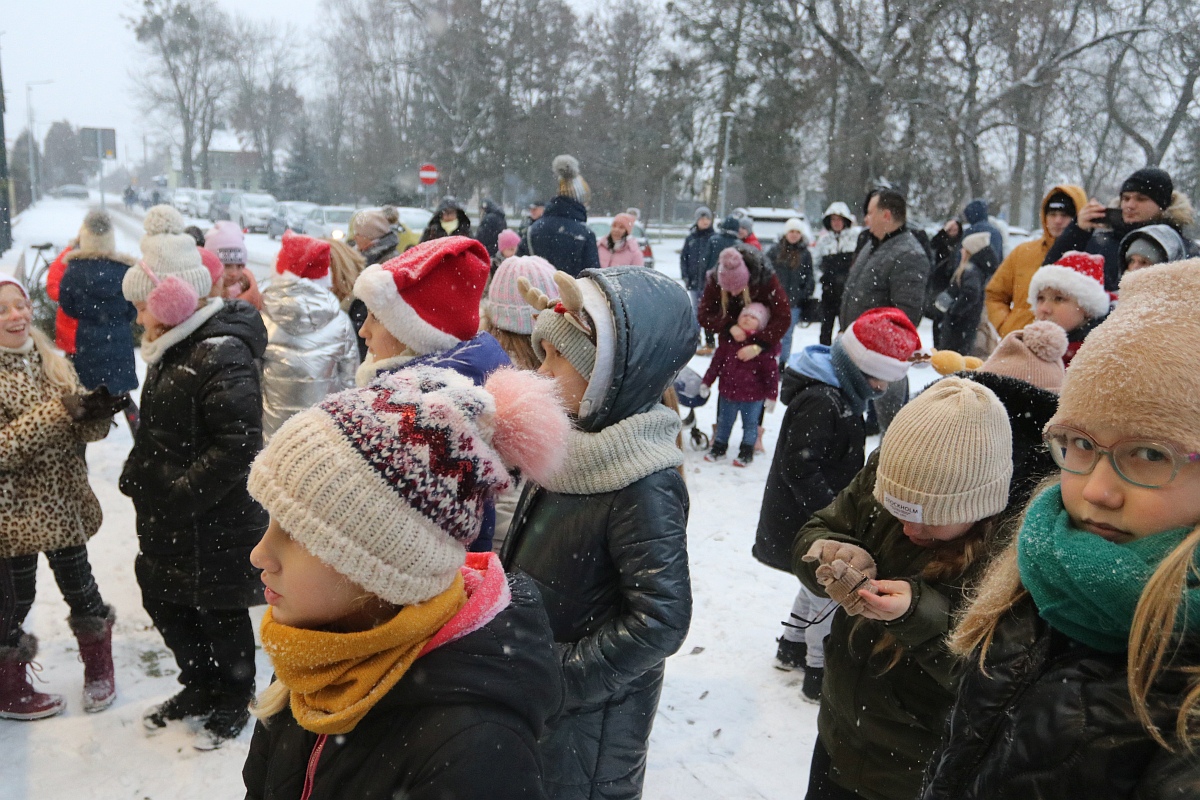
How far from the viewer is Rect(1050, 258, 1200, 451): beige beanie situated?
110 cm

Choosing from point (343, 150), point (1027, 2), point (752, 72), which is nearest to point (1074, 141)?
point (1027, 2)

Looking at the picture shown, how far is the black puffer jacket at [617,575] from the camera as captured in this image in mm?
2092

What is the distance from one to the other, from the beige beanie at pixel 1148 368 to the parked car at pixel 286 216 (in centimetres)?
2815

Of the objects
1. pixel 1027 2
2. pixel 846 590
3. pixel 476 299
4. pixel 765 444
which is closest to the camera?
pixel 846 590

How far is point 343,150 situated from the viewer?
1596 inches

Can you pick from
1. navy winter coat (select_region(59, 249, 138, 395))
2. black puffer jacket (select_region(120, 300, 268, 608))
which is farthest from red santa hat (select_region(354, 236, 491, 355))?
navy winter coat (select_region(59, 249, 138, 395))

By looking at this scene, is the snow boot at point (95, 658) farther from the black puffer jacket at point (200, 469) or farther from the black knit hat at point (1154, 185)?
the black knit hat at point (1154, 185)

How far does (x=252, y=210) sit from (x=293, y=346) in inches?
1124

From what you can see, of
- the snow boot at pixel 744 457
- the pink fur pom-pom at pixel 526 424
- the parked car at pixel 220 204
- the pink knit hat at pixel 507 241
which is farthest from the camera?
the parked car at pixel 220 204

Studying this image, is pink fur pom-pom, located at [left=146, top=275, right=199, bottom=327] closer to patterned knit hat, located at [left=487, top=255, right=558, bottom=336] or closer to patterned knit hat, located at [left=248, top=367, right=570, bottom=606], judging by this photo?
patterned knit hat, located at [left=487, top=255, right=558, bottom=336]

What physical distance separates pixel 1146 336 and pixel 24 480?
3.79 m

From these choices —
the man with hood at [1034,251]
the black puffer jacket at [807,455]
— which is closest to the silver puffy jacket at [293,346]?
the black puffer jacket at [807,455]

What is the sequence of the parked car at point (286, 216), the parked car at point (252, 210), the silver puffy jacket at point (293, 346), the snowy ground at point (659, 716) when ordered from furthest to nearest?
the parked car at point (252, 210) < the parked car at point (286, 216) < the silver puffy jacket at point (293, 346) < the snowy ground at point (659, 716)

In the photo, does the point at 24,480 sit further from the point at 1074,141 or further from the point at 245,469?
the point at 1074,141
